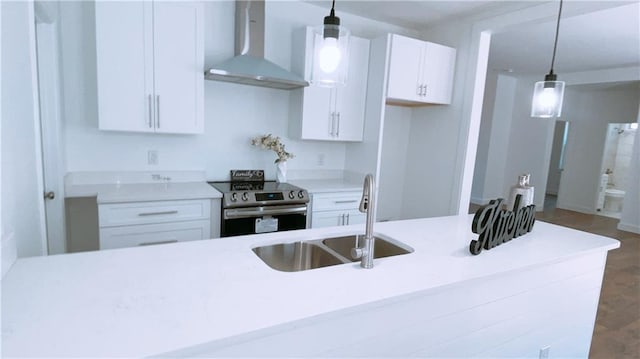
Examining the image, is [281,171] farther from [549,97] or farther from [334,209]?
[549,97]

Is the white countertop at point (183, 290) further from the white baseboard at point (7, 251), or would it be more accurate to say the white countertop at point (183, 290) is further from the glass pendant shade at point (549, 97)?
the glass pendant shade at point (549, 97)

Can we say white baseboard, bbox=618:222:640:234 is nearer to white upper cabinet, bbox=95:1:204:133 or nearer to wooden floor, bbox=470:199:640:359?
wooden floor, bbox=470:199:640:359

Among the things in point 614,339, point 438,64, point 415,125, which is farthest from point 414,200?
point 614,339

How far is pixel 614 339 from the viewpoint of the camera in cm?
254

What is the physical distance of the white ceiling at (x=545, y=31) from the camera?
3316 millimetres

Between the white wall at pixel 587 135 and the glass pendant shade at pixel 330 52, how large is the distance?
6947 millimetres

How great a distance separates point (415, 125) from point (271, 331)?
3669 mm

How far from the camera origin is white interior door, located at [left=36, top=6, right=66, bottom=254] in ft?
7.86

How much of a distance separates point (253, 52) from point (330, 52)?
162 centimetres

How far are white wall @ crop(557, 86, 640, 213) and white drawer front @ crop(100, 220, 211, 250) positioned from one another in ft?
23.9

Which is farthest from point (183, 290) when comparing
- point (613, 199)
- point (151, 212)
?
point (613, 199)

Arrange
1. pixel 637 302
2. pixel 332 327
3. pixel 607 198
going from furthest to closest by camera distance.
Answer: pixel 607 198 < pixel 637 302 < pixel 332 327

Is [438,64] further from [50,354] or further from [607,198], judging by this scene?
[607,198]

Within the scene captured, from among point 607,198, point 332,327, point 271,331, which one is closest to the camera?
point 271,331
